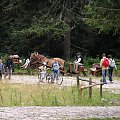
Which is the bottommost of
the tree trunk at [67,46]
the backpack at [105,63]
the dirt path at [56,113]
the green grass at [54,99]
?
the dirt path at [56,113]

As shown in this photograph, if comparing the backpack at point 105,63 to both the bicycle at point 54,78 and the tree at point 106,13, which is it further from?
the tree at point 106,13

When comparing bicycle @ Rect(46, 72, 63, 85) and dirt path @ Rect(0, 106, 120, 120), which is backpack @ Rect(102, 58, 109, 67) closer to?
bicycle @ Rect(46, 72, 63, 85)

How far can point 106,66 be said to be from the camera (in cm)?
3002

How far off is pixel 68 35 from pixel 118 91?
2456cm

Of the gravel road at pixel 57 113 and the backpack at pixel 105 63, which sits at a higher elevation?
the backpack at pixel 105 63

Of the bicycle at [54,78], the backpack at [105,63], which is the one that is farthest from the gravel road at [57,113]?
the backpack at [105,63]

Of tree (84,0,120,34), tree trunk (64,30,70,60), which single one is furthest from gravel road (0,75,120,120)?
tree trunk (64,30,70,60)

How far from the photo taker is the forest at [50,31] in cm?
4469

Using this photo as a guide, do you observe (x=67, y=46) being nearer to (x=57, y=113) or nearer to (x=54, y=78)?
Result: (x=54, y=78)

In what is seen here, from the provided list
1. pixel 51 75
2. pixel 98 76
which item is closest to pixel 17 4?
pixel 98 76

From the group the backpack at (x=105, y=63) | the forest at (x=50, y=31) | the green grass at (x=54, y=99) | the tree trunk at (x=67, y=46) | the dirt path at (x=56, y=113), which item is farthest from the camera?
the tree trunk at (x=67, y=46)

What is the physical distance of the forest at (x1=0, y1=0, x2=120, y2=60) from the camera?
44.7 metres

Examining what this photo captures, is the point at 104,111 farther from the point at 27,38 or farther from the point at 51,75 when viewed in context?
the point at 27,38

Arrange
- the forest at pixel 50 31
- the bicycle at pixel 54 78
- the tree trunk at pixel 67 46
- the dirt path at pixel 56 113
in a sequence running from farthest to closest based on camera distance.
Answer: the tree trunk at pixel 67 46 → the forest at pixel 50 31 → the bicycle at pixel 54 78 → the dirt path at pixel 56 113
